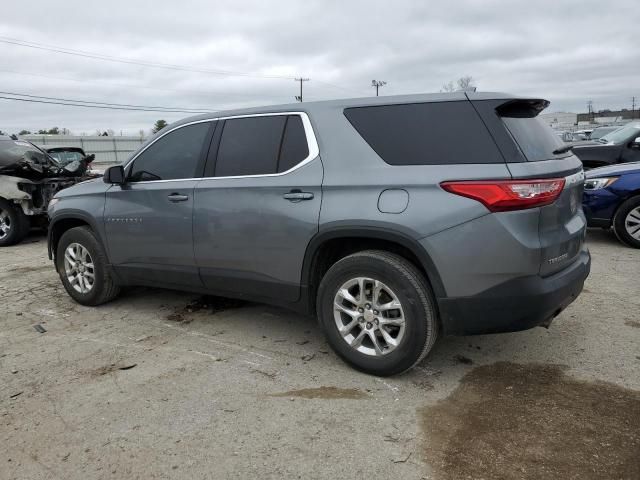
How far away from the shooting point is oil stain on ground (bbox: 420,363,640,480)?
2.53 m

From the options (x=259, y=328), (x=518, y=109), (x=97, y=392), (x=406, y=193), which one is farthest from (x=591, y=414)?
(x=97, y=392)

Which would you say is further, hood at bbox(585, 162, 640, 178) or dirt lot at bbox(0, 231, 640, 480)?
hood at bbox(585, 162, 640, 178)

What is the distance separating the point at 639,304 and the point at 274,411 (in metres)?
3.69

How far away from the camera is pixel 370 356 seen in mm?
3473

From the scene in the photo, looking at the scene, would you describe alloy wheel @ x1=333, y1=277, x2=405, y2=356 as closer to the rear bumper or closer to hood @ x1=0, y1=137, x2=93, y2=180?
the rear bumper

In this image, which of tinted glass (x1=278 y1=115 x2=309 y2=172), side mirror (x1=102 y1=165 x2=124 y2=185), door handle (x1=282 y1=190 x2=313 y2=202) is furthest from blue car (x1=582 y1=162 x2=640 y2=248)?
side mirror (x1=102 y1=165 x2=124 y2=185)

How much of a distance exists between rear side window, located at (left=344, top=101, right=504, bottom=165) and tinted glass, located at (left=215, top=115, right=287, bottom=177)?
67cm

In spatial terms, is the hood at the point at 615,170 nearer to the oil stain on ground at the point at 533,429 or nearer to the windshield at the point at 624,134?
the windshield at the point at 624,134

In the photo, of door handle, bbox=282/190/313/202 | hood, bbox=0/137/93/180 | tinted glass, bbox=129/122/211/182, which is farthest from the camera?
hood, bbox=0/137/93/180

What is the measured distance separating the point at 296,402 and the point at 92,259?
2855 millimetres

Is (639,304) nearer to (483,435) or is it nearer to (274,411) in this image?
(483,435)

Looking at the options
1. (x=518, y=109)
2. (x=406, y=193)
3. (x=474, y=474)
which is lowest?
(x=474, y=474)

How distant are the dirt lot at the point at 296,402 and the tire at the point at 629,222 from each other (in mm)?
2777

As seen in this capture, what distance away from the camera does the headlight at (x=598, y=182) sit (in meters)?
7.33
